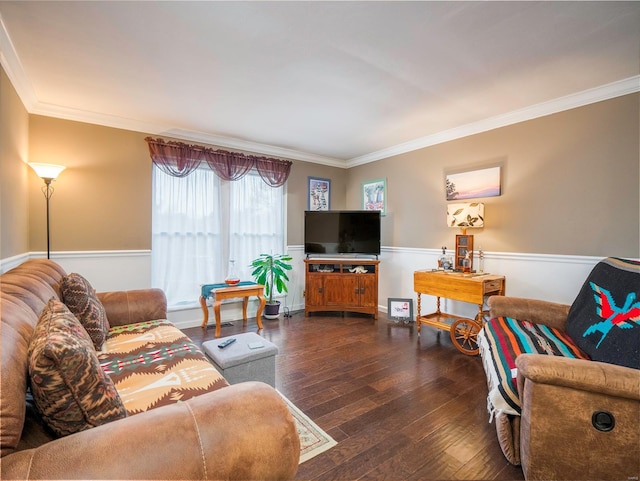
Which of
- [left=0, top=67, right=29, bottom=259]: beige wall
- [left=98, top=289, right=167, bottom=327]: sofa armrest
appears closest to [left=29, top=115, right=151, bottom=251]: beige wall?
[left=0, top=67, right=29, bottom=259]: beige wall

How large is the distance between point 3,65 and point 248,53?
5.49ft

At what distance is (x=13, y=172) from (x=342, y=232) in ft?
11.3

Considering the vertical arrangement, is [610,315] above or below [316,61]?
below

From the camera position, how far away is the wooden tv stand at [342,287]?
424 centimetres

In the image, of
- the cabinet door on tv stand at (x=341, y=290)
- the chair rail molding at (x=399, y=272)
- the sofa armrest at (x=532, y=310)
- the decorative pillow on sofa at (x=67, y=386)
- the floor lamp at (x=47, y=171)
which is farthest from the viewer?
the cabinet door on tv stand at (x=341, y=290)

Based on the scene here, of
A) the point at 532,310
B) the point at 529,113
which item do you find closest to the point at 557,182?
the point at 529,113

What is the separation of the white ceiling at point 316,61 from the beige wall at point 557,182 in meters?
0.20

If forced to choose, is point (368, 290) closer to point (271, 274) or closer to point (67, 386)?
point (271, 274)

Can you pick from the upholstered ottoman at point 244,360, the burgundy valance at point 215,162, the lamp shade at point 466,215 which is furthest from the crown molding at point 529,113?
the upholstered ottoman at point 244,360

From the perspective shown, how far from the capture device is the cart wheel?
2938 mm

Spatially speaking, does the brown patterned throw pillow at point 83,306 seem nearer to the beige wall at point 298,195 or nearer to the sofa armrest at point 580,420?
the sofa armrest at point 580,420

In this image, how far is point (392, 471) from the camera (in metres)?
1.50

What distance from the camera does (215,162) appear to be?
391 centimetres

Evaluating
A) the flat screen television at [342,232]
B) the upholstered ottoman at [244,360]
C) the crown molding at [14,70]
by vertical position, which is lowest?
the upholstered ottoman at [244,360]
